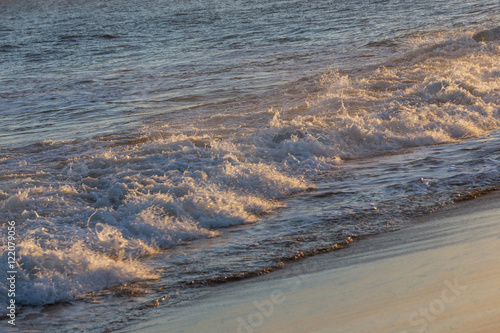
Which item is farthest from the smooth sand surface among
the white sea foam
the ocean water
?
the white sea foam

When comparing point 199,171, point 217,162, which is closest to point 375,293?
point 199,171

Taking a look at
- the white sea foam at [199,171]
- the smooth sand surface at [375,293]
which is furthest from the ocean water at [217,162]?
the smooth sand surface at [375,293]

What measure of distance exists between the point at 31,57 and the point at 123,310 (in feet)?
64.5

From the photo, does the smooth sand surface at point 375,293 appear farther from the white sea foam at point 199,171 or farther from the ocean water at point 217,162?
the white sea foam at point 199,171

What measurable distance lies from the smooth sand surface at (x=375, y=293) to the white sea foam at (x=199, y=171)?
3.27 ft

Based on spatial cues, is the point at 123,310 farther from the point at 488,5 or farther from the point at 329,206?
the point at 488,5

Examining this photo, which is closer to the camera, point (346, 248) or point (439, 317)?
point (439, 317)

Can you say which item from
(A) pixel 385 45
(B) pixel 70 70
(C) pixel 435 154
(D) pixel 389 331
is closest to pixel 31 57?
(B) pixel 70 70

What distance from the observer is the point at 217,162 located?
301 inches

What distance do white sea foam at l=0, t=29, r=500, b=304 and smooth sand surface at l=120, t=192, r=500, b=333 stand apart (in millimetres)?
Result: 997

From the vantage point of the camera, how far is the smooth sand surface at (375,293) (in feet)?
11.7

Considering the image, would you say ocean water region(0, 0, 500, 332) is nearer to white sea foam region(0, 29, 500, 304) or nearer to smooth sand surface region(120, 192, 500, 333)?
white sea foam region(0, 29, 500, 304)

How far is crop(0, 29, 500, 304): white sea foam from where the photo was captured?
5.11 metres

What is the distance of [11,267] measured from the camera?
15.8 ft
